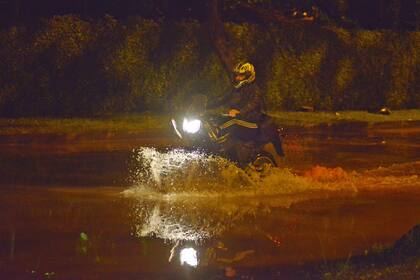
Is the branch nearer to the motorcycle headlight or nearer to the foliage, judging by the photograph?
the foliage

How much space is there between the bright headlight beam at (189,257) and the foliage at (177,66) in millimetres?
15625

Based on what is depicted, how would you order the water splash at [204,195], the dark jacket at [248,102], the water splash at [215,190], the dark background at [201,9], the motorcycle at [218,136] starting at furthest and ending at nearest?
1. the dark background at [201,9]
2. the motorcycle at [218,136]
3. the dark jacket at [248,102]
4. the water splash at [215,190]
5. the water splash at [204,195]

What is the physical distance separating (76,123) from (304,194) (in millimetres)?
10839

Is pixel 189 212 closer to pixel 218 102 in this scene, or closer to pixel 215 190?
pixel 215 190

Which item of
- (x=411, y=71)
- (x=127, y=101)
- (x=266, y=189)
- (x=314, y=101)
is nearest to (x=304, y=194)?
(x=266, y=189)

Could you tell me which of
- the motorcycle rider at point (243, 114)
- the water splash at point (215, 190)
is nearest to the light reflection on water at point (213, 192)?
the water splash at point (215, 190)

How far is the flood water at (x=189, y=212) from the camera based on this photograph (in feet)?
29.6

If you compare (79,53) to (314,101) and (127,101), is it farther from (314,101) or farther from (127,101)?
(314,101)

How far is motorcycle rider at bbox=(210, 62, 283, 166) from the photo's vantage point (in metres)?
13.5

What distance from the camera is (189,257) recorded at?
9.20 meters

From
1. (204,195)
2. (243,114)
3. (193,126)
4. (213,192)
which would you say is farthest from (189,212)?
(243,114)

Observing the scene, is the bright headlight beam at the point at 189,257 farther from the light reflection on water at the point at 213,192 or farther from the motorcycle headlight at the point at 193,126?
the motorcycle headlight at the point at 193,126

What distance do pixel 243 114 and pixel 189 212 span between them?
2356 millimetres

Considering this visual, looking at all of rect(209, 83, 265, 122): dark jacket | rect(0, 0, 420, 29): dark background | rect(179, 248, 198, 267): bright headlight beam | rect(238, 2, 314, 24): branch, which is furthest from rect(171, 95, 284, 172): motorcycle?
rect(0, 0, 420, 29): dark background
